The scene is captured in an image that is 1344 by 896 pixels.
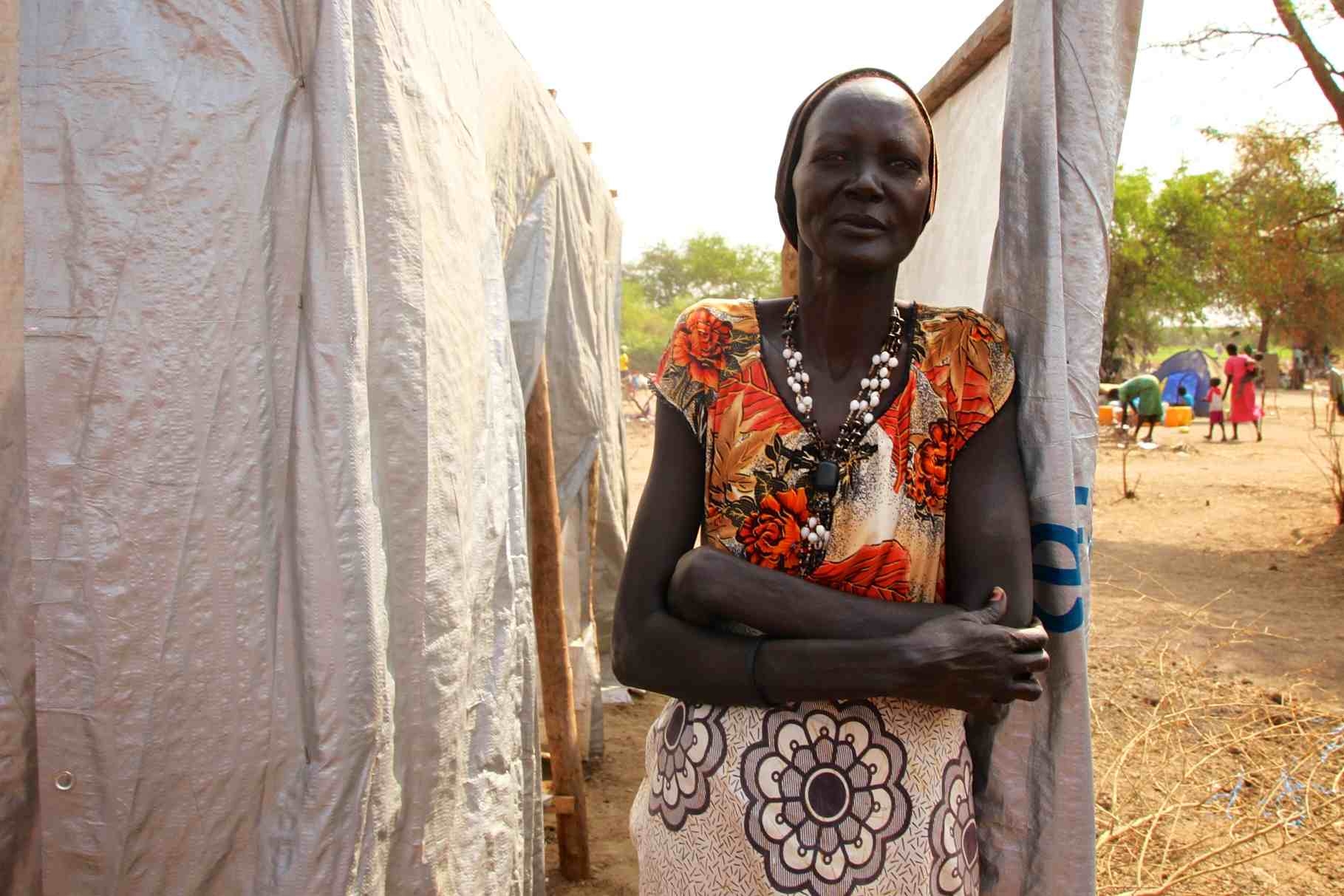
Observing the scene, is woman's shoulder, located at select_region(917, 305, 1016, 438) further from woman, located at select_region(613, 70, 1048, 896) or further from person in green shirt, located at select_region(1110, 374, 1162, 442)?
person in green shirt, located at select_region(1110, 374, 1162, 442)

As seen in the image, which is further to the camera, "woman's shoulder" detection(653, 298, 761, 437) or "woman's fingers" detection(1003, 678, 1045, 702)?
"woman's shoulder" detection(653, 298, 761, 437)

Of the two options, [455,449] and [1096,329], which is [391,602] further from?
[1096,329]

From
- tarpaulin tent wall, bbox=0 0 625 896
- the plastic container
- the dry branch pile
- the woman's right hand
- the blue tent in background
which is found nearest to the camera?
the woman's right hand

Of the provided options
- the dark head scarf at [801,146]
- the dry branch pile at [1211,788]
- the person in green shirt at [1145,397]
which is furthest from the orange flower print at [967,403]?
the person in green shirt at [1145,397]

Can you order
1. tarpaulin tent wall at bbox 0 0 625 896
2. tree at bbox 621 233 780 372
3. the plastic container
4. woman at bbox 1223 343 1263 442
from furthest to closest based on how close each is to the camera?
tree at bbox 621 233 780 372 < the plastic container < woman at bbox 1223 343 1263 442 < tarpaulin tent wall at bbox 0 0 625 896

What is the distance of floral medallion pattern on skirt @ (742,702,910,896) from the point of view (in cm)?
118

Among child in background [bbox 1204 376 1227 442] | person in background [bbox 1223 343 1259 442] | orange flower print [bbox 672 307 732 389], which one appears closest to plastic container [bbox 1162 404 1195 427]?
child in background [bbox 1204 376 1227 442]

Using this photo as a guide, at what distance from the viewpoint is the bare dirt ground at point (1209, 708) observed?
3.08 m

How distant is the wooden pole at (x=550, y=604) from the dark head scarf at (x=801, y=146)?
6.04ft

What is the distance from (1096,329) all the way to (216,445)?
4.31 ft

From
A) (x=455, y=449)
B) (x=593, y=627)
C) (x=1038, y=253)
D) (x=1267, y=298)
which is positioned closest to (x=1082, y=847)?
(x=1038, y=253)

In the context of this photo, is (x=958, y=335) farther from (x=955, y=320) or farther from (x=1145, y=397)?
(x=1145, y=397)

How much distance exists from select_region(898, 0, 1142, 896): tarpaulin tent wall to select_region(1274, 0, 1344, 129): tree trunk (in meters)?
7.96

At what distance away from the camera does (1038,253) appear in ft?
4.50
